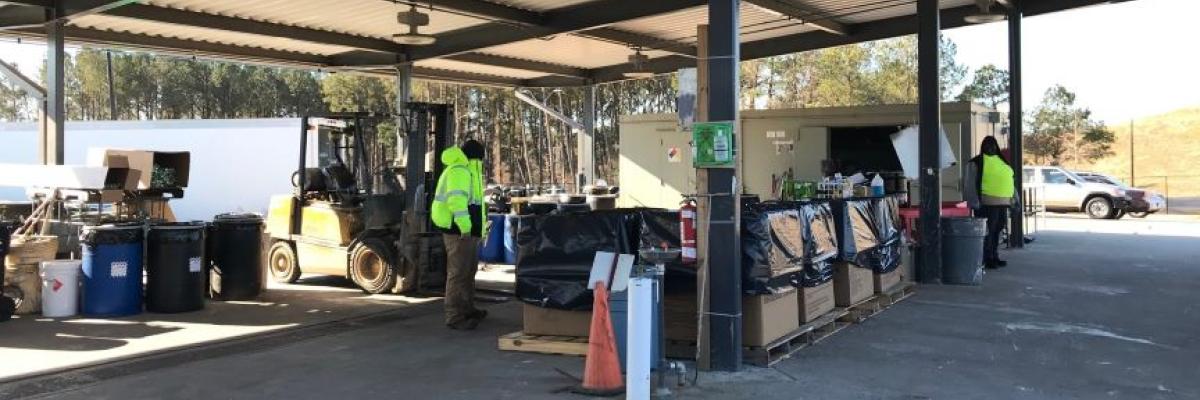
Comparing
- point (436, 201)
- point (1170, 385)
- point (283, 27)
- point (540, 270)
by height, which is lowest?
point (1170, 385)

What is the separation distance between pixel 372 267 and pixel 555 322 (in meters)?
4.71

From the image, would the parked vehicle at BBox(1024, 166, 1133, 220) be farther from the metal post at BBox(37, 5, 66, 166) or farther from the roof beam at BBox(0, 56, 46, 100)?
the roof beam at BBox(0, 56, 46, 100)

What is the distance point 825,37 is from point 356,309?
10.1 meters

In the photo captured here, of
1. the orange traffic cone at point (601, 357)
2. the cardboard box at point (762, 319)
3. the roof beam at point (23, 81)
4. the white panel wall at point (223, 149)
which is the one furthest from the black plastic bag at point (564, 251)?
the white panel wall at point (223, 149)

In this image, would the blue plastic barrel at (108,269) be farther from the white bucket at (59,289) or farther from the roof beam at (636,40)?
the roof beam at (636,40)

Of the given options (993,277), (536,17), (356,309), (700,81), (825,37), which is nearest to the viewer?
(700,81)

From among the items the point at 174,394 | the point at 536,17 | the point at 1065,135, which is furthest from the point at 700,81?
the point at 1065,135

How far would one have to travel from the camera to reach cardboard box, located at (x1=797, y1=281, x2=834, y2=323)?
7598 millimetres

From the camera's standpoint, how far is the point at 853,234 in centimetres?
861

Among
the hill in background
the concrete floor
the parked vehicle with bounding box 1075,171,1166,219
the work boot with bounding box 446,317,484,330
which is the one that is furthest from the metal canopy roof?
the hill in background

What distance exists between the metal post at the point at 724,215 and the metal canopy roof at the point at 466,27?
5.97m

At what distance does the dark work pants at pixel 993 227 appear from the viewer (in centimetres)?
1341

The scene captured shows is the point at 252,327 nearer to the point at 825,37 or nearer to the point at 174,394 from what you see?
the point at 174,394

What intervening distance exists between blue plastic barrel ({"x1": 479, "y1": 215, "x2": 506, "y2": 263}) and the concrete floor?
4963mm
